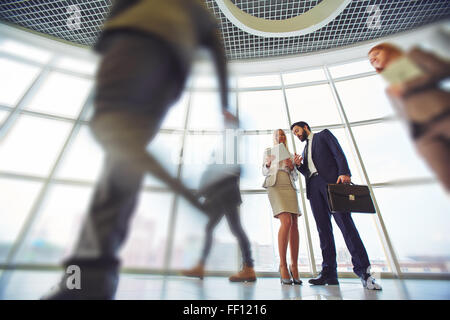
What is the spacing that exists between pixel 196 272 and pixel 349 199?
120 cm

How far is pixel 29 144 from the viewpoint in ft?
1.96

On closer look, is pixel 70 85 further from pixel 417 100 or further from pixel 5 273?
pixel 417 100

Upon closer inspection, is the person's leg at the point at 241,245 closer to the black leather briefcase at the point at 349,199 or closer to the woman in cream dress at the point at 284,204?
the woman in cream dress at the point at 284,204

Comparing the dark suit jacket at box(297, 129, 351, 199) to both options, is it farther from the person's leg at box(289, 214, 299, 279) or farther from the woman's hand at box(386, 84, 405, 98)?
the woman's hand at box(386, 84, 405, 98)

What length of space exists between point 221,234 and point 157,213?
0.21m

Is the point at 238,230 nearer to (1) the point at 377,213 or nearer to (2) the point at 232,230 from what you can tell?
(2) the point at 232,230

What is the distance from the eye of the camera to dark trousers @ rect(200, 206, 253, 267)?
0.46m

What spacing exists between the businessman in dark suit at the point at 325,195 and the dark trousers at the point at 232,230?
904 mm

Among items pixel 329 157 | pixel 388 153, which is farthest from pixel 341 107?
pixel 388 153

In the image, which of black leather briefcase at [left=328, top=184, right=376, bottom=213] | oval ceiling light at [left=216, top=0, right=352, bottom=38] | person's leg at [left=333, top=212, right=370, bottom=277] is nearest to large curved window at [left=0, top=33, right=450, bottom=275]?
black leather briefcase at [left=328, top=184, right=376, bottom=213]

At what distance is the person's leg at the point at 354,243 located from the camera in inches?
46.8

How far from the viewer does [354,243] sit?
4.15 feet

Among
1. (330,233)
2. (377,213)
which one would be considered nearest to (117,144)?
(330,233)
